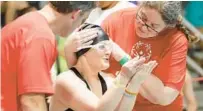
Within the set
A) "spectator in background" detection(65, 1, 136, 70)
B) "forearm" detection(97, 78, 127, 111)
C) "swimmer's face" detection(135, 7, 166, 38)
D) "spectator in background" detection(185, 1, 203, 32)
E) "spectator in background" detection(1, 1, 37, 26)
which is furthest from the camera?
"spectator in background" detection(185, 1, 203, 32)

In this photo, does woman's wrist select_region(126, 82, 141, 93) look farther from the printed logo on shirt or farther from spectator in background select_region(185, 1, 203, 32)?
spectator in background select_region(185, 1, 203, 32)

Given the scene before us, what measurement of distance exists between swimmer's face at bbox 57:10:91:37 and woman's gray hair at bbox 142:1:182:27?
195 mm

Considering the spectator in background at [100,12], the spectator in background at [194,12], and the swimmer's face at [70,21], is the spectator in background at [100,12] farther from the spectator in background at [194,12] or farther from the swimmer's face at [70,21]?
the spectator in background at [194,12]

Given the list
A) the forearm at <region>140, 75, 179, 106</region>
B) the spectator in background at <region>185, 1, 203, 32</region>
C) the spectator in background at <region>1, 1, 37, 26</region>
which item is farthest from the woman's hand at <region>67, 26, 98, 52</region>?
the spectator in background at <region>185, 1, 203, 32</region>

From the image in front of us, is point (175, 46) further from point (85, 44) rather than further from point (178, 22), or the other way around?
point (85, 44)

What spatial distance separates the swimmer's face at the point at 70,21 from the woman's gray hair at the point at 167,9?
0.64 feet

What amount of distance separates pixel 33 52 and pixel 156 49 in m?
0.45

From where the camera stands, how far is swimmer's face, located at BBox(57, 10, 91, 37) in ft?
4.71

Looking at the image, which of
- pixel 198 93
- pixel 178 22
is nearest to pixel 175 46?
pixel 178 22

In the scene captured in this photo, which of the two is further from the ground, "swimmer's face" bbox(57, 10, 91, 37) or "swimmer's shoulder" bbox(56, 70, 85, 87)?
"swimmer's face" bbox(57, 10, 91, 37)

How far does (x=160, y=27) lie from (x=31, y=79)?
1.43 ft

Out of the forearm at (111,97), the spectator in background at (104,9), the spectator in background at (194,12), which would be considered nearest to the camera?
the forearm at (111,97)

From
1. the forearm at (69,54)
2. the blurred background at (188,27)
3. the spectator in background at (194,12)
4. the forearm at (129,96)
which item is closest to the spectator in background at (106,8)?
the blurred background at (188,27)

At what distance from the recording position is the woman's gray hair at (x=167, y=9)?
1.48m
